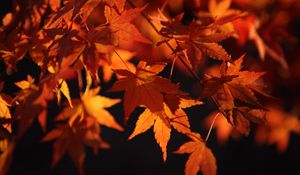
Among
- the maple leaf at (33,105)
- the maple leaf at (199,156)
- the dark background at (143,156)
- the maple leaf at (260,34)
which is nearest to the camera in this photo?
the maple leaf at (33,105)

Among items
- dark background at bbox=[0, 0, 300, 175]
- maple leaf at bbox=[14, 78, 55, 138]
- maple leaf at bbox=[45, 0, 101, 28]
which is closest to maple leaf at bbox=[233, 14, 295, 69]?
maple leaf at bbox=[45, 0, 101, 28]

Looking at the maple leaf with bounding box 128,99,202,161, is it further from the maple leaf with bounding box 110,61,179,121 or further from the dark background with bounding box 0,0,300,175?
the dark background with bounding box 0,0,300,175

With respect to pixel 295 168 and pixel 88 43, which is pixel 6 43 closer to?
pixel 88 43

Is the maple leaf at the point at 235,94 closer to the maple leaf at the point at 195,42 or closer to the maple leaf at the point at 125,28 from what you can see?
the maple leaf at the point at 195,42

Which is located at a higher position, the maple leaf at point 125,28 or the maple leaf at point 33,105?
the maple leaf at point 33,105

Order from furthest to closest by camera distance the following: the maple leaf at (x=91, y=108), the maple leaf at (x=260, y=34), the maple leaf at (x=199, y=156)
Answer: the maple leaf at (x=260, y=34) → the maple leaf at (x=91, y=108) → the maple leaf at (x=199, y=156)

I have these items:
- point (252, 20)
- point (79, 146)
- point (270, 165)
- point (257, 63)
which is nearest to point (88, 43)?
point (79, 146)

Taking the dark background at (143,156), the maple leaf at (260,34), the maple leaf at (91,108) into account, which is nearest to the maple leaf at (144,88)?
the maple leaf at (91,108)
